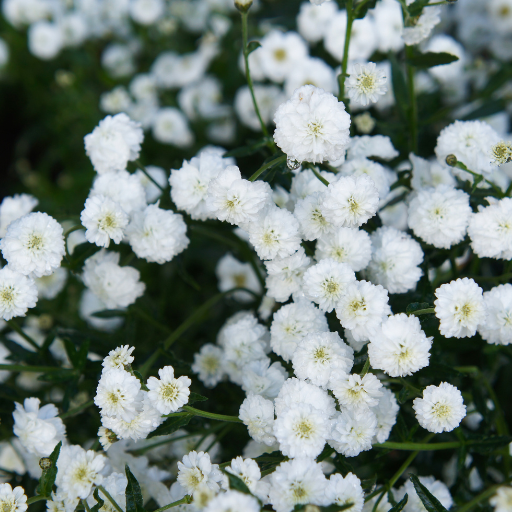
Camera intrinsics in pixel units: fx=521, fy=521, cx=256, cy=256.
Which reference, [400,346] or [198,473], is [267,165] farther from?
[198,473]

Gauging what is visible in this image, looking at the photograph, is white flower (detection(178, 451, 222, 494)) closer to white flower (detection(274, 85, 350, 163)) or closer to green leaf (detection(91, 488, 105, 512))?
green leaf (detection(91, 488, 105, 512))

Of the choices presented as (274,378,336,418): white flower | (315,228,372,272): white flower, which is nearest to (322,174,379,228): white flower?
(315,228,372,272): white flower

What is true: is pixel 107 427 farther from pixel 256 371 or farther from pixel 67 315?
pixel 67 315

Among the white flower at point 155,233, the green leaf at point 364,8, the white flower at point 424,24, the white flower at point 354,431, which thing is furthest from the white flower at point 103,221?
the white flower at point 424,24

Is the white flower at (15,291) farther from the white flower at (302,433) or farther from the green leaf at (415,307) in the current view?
the green leaf at (415,307)

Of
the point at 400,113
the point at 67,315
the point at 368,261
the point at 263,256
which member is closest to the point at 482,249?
the point at 368,261
